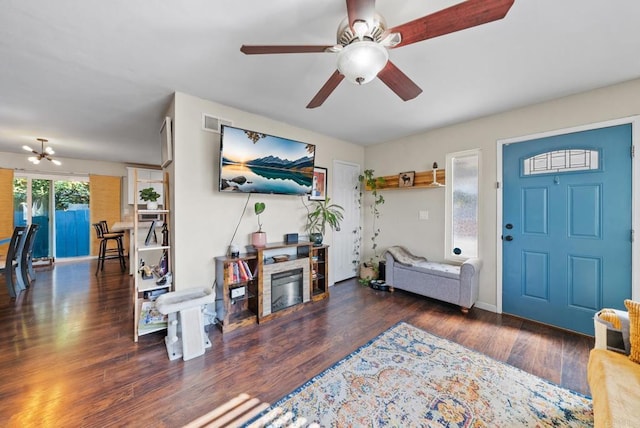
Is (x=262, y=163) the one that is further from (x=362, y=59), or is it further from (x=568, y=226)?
(x=568, y=226)

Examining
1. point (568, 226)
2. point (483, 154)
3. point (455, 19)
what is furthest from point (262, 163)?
point (568, 226)

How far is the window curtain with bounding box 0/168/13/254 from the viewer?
4.82 m

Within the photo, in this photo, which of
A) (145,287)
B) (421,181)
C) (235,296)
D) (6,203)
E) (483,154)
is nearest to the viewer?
(145,287)

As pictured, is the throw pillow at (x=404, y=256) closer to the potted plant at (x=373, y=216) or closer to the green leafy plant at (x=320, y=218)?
the potted plant at (x=373, y=216)

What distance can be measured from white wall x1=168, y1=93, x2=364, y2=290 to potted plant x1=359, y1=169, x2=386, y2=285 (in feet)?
6.46

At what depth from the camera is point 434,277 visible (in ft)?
10.3

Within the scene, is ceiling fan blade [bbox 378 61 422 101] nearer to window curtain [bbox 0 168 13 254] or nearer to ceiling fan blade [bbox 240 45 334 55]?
ceiling fan blade [bbox 240 45 334 55]

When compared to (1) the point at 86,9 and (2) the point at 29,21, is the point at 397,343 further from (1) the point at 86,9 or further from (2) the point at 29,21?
(2) the point at 29,21

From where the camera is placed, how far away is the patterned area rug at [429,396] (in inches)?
57.1

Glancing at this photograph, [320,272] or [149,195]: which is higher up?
[149,195]

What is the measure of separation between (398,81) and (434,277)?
250cm

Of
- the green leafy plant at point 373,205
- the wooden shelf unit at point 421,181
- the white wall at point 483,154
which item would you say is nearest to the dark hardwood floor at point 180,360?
the white wall at point 483,154

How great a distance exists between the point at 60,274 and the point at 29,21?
15.8ft

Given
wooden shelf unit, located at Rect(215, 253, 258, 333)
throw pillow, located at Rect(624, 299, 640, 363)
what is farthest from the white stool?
throw pillow, located at Rect(624, 299, 640, 363)
